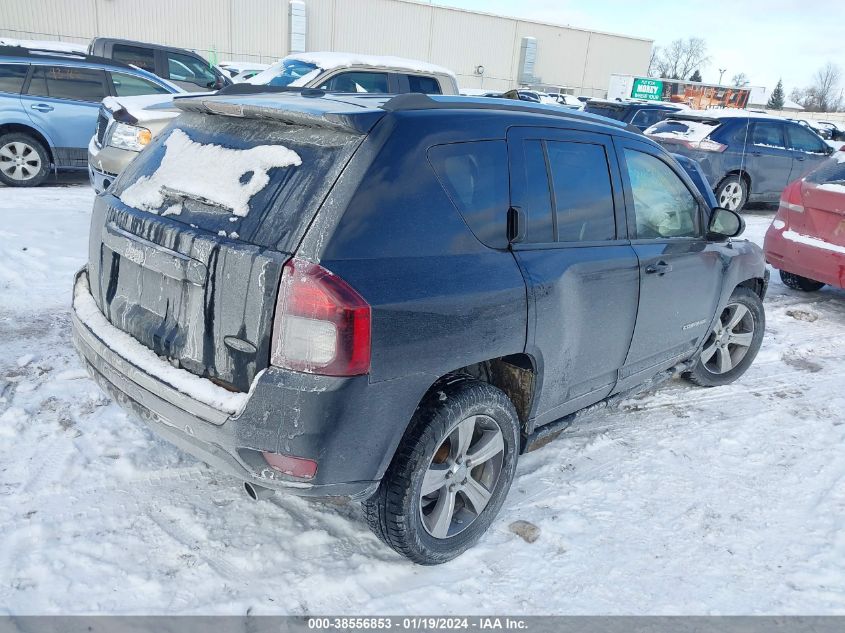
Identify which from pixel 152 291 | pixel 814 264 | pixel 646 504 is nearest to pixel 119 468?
pixel 152 291

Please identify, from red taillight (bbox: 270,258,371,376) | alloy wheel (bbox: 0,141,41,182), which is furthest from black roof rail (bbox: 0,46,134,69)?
red taillight (bbox: 270,258,371,376)

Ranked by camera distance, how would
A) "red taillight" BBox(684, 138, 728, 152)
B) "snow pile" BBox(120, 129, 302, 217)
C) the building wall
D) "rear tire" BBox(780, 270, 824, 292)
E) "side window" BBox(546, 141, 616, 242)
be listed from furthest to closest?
1. the building wall
2. "red taillight" BBox(684, 138, 728, 152)
3. "rear tire" BBox(780, 270, 824, 292)
4. "side window" BBox(546, 141, 616, 242)
5. "snow pile" BBox(120, 129, 302, 217)

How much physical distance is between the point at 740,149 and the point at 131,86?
957 cm

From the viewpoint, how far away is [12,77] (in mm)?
8703

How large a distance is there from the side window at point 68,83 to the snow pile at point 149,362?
736 centimetres

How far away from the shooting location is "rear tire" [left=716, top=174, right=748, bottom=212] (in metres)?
10.8

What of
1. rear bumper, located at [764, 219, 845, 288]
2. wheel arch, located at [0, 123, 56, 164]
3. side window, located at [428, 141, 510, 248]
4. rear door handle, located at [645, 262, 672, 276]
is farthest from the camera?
wheel arch, located at [0, 123, 56, 164]

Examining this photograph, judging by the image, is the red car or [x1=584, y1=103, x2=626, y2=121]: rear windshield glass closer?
the red car

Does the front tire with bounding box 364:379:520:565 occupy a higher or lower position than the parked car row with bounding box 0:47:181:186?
lower

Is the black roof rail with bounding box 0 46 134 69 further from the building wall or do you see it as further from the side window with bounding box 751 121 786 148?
the building wall

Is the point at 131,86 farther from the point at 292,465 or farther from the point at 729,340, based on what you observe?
the point at 292,465

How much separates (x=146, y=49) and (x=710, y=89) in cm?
3308

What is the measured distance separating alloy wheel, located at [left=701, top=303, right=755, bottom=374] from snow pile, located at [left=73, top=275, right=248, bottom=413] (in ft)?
11.4

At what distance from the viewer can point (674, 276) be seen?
365 centimetres
